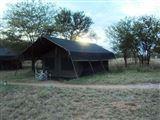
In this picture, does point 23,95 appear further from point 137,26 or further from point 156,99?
point 137,26

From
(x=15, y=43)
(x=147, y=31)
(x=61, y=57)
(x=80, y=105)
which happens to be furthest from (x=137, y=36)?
(x=80, y=105)

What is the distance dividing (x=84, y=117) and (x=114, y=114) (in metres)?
1.01

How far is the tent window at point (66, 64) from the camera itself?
827 inches

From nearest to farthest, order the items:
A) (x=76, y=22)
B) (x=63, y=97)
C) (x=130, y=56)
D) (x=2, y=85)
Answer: (x=63, y=97) < (x=2, y=85) < (x=130, y=56) < (x=76, y=22)

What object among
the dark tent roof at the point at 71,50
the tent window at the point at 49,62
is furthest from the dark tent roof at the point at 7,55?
the dark tent roof at the point at 71,50

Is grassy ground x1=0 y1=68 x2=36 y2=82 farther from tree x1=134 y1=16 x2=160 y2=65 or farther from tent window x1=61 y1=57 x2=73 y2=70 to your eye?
tree x1=134 y1=16 x2=160 y2=65

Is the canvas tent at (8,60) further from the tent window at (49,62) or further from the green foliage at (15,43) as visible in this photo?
the tent window at (49,62)

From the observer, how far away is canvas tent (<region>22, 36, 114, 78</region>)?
20219mm

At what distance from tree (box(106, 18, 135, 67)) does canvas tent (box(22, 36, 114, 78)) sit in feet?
16.0

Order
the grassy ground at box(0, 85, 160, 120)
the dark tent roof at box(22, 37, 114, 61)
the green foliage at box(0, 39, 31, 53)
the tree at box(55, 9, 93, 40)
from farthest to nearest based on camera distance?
the tree at box(55, 9, 93, 40) → the green foliage at box(0, 39, 31, 53) → the dark tent roof at box(22, 37, 114, 61) → the grassy ground at box(0, 85, 160, 120)

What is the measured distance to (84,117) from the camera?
928 centimetres

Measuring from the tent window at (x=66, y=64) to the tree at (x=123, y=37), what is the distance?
8.36 meters

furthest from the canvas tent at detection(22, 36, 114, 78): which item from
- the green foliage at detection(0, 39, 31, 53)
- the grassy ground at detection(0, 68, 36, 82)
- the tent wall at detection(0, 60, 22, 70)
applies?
the tent wall at detection(0, 60, 22, 70)

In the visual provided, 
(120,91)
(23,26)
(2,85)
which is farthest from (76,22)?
(120,91)
